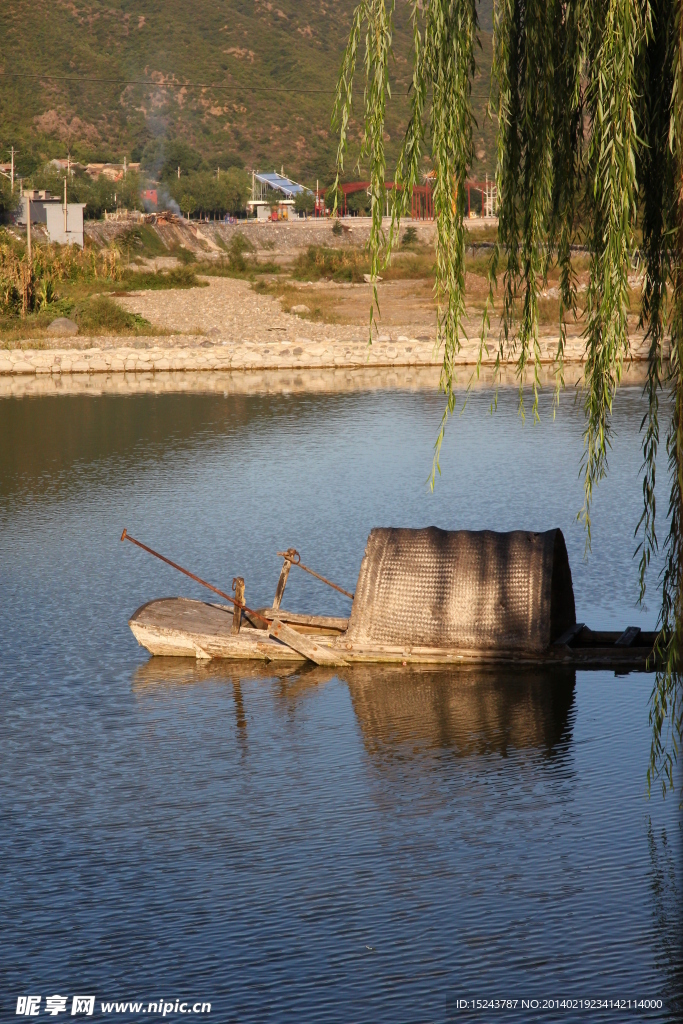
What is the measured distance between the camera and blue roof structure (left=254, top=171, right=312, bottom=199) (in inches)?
4087

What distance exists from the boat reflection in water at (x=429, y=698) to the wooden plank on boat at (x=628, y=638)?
1.63 ft

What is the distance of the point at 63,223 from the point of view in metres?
64.7

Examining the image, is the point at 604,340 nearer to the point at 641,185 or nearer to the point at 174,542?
the point at 641,185

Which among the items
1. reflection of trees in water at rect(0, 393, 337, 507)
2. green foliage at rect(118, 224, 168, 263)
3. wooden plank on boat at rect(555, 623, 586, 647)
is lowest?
wooden plank on boat at rect(555, 623, 586, 647)

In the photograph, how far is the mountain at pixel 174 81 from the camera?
362 feet

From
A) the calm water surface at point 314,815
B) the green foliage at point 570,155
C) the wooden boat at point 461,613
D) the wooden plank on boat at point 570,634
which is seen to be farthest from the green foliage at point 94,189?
the green foliage at point 570,155

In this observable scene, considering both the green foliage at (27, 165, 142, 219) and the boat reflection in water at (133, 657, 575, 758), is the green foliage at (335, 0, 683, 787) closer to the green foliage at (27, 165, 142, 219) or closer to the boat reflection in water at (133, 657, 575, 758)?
the boat reflection in water at (133, 657, 575, 758)

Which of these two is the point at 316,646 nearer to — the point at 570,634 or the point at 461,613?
the point at 461,613

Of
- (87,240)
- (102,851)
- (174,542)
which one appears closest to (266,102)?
(87,240)

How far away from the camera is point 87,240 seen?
63094 millimetres

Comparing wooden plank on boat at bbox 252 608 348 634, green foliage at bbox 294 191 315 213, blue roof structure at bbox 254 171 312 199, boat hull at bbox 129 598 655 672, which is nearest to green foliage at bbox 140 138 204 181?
blue roof structure at bbox 254 171 312 199

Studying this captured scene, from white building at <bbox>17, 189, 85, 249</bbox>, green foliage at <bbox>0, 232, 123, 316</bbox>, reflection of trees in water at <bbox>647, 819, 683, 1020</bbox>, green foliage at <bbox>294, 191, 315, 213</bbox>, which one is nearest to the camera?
reflection of trees in water at <bbox>647, 819, 683, 1020</bbox>

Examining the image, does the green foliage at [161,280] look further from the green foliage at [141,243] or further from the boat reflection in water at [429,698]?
the boat reflection in water at [429,698]

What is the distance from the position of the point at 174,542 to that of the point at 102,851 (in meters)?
7.67
